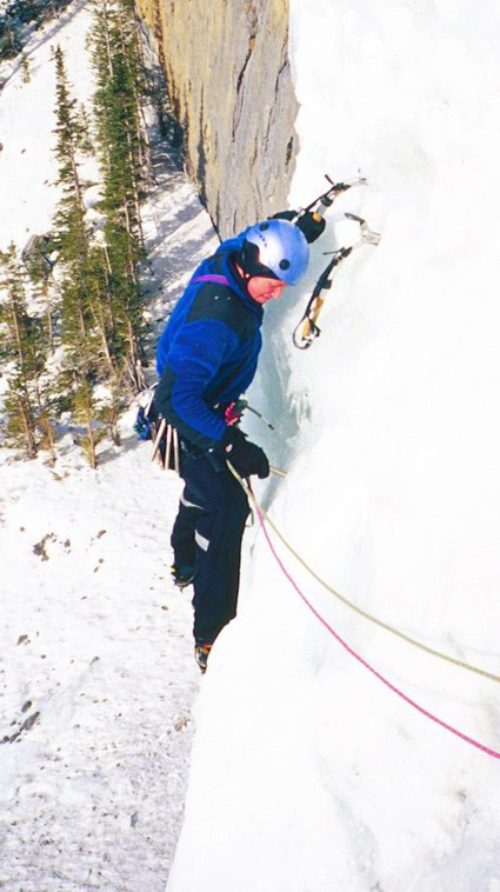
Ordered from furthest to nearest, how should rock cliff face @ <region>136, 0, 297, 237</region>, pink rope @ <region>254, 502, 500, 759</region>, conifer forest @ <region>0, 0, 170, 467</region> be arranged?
conifer forest @ <region>0, 0, 170, 467</region> < rock cliff face @ <region>136, 0, 297, 237</region> < pink rope @ <region>254, 502, 500, 759</region>

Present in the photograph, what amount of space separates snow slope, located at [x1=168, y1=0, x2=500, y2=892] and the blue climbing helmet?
0.49 m

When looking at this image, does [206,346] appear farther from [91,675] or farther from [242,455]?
[91,675]

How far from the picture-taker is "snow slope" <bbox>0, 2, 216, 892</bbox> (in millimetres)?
5121

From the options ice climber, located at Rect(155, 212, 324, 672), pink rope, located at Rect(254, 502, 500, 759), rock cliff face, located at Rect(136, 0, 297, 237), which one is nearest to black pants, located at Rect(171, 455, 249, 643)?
ice climber, located at Rect(155, 212, 324, 672)

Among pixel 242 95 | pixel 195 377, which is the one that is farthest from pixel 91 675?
pixel 242 95

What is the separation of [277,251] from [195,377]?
2.80 feet

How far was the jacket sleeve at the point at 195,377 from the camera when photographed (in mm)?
3680

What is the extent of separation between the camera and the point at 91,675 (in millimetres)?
Answer: 7625

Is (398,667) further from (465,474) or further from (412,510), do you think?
(465,474)

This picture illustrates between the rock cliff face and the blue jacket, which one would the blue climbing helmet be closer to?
the blue jacket

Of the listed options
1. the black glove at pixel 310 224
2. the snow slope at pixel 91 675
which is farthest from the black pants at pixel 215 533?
the snow slope at pixel 91 675

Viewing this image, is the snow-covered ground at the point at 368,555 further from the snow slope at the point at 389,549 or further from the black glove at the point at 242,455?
the black glove at the point at 242,455

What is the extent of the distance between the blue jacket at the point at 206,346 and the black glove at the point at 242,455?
15 cm

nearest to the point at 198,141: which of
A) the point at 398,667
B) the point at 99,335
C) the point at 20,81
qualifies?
the point at 99,335
